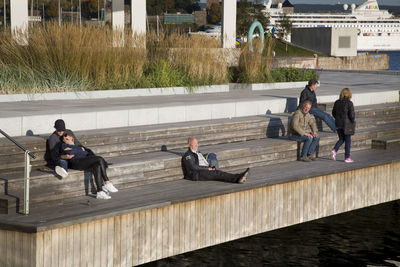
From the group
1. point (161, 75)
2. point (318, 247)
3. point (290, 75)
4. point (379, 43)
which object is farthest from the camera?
point (379, 43)

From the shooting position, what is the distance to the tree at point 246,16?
6259 centimetres

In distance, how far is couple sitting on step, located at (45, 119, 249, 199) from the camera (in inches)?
366

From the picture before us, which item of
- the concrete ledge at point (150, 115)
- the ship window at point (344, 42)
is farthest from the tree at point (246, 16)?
the concrete ledge at point (150, 115)

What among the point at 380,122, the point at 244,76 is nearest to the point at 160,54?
the point at 244,76

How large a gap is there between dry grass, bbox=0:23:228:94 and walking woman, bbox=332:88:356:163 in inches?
199

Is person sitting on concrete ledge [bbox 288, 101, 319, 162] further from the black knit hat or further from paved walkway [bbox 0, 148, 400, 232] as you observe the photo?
the black knit hat

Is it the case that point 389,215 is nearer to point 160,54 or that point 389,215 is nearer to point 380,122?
point 380,122

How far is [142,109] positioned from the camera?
1295 centimetres

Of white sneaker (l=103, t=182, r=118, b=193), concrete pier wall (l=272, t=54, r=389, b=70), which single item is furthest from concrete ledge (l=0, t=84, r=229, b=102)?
concrete pier wall (l=272, t=54, r=389, b=70)

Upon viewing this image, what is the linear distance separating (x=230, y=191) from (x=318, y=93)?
28.7ft

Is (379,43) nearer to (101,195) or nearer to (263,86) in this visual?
(263,86)

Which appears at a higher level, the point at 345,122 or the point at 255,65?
the point at 255,65

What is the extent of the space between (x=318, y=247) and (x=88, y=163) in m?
4.44

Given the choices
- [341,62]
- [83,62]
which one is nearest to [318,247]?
[83,62]
